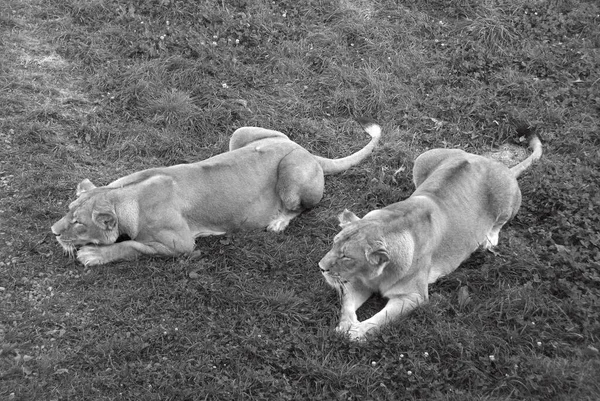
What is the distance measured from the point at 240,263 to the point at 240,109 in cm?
277

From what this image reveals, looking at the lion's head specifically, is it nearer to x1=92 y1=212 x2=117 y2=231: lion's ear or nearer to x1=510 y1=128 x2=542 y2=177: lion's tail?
x1=92 y1=212 x2=117 y2=231: lion's ear

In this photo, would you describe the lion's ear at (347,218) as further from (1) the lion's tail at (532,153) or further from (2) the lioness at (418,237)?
(1) the lion's tail at (532,153)

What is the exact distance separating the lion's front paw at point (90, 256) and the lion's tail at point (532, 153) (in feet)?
15.1

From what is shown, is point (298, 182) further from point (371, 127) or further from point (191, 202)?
point (371, 127)

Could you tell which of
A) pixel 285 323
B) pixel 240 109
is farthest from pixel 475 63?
pixel 285 323

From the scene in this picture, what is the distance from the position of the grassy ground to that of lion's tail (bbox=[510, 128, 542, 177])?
0.14m

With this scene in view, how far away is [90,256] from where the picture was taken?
6824 millimetres

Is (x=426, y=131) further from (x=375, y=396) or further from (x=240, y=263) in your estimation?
(x=375, y=396)

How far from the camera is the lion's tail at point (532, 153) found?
823 centimetres

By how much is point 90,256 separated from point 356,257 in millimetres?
2546

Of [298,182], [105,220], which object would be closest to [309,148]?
[298,182]

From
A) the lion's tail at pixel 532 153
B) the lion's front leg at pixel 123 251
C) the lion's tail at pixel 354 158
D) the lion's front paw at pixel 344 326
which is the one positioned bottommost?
the lion's front paw at pixel 344 326

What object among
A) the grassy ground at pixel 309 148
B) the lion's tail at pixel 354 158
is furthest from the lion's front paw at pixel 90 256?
the lion's tail at pixel 354 158

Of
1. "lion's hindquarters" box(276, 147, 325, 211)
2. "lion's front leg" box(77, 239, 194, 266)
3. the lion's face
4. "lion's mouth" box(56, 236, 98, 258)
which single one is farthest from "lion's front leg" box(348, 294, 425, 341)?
"lion's mouth" box(56, 236, 98, 258)
